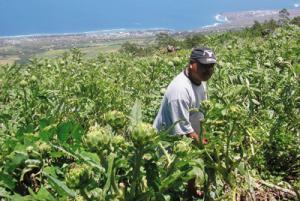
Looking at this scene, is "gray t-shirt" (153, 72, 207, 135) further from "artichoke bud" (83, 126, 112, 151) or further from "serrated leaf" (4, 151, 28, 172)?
"artichoke bud" (83, 126, 112, 151)

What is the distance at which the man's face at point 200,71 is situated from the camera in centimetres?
398

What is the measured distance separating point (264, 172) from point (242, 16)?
93.0 meters

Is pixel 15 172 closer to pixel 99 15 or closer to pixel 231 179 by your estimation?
pixel 231 179

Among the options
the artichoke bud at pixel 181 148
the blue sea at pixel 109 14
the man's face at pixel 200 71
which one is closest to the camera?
the artichoke bud at pixel 181 148

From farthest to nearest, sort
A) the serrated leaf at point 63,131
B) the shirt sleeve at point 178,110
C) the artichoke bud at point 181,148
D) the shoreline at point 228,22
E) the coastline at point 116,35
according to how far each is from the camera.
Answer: the shoreline at point 228,22
the coastline at point 116,35
the shirt sleeve at point 178,110
the serrated leaf at point 63,131
the artichoke bud at point 181,148

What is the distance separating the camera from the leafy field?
1.89 metres

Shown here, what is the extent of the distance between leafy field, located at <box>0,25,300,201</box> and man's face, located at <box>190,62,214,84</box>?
0.23 metres

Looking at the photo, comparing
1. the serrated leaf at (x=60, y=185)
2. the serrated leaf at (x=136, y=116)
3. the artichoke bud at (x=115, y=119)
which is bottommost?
the serrated leaf at (x=60, y=185)

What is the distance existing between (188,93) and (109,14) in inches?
3873

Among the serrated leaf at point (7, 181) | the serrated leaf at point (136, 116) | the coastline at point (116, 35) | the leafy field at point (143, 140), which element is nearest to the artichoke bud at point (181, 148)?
the leafy field at point (143, 140)

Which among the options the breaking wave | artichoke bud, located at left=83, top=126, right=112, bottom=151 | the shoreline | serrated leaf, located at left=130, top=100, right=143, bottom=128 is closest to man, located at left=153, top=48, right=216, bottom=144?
serrated leaf, located at left=130, top=100, right=143, bottom=128

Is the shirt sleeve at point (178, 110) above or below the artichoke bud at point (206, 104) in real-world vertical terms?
below

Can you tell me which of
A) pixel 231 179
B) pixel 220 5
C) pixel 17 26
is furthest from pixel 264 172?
pixel 220 5

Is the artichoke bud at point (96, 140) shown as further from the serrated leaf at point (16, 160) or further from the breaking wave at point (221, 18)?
the breaking wave at point (221, 18)
